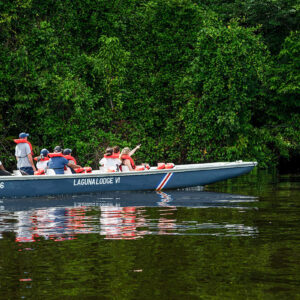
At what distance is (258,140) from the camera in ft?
105

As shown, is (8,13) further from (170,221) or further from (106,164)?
(170,221)

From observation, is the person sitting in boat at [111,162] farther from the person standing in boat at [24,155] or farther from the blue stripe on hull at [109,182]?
the person standing in boat at [24,155]

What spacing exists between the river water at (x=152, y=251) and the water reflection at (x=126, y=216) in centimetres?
2

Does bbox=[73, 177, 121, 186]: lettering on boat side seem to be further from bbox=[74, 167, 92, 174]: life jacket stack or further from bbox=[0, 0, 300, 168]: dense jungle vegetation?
bbox=[0, 0, 300, 168]: dense jungle vegetation

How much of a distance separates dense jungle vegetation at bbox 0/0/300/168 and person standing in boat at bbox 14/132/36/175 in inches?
311

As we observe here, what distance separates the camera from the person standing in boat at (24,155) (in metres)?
18.3

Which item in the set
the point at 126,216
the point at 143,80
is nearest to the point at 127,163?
the point at 126,216

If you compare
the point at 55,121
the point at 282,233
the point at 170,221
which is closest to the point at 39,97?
the point at 55,121

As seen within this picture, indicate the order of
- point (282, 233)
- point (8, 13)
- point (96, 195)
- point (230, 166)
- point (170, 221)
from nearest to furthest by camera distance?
point (282, 233) < point (170, 221) < point (96, 195) < point (230, 166) < point (8, 13)

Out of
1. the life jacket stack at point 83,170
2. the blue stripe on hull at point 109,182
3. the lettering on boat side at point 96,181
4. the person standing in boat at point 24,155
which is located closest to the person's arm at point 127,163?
the blue stripe on hull at point 109,182

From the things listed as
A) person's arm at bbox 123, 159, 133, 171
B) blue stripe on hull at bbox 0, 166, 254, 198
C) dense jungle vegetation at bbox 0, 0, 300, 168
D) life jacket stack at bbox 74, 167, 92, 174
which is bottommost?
blue stripe on hull at bbox 0, 166, 254, 198

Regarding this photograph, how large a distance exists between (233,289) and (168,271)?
103 cm

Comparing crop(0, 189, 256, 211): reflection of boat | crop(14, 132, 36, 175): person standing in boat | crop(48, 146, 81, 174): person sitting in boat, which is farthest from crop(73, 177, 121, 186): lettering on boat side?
crop(14, 132, 36, 175): person standing in boat

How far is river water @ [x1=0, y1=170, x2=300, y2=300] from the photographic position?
6824 mm
